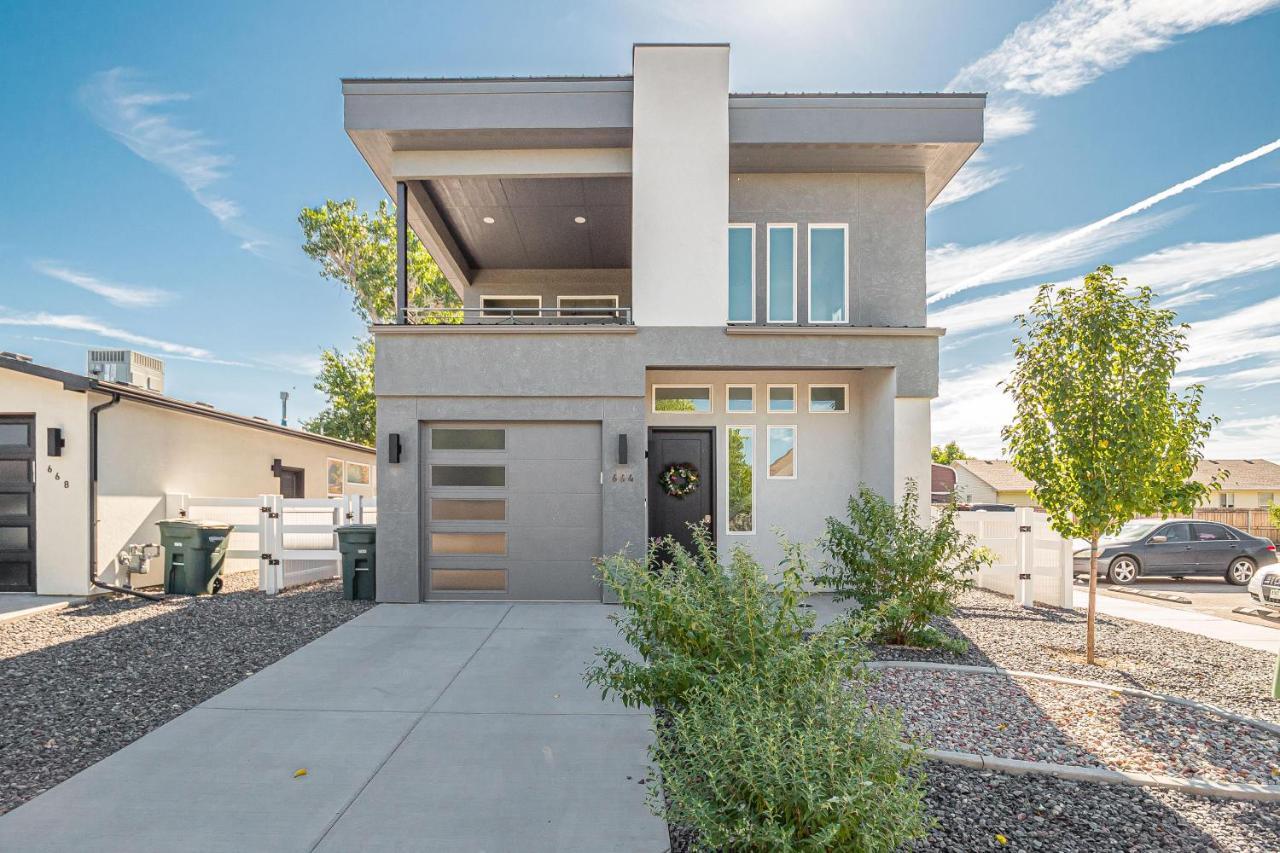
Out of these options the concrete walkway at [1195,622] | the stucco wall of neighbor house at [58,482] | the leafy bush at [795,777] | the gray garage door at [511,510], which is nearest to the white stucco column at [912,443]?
the concrete walkway at [1195,622]

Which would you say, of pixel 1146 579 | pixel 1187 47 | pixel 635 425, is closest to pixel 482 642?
pixel 635 425

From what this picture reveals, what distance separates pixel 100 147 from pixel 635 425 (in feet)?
63.0

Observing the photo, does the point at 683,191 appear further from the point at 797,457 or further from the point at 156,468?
the point at 156,468

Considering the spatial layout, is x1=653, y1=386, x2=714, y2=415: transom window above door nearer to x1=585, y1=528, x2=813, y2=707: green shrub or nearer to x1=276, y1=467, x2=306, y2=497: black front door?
x1=585, y1=528, x2=813, y2=707: green shrub

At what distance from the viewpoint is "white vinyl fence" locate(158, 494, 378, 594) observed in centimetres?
882

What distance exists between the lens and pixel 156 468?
952cm

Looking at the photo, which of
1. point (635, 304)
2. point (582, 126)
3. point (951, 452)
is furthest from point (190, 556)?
point (951, 452)

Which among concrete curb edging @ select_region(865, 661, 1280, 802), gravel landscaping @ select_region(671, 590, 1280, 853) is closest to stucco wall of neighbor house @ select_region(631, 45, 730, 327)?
gravel landscaping @ select_region(671, 590, 1280, 853)

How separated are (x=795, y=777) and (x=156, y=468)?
1109cm

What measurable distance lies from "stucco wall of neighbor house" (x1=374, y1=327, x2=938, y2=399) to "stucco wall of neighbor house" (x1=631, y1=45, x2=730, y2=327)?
1.30ft

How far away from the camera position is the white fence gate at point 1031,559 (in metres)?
8.35

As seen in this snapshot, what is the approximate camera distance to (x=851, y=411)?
8836 mm

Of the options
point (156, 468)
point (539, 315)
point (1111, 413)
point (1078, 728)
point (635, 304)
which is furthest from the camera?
point (539, 315)

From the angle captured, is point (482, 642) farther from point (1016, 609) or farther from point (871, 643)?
point (1016, 609)
